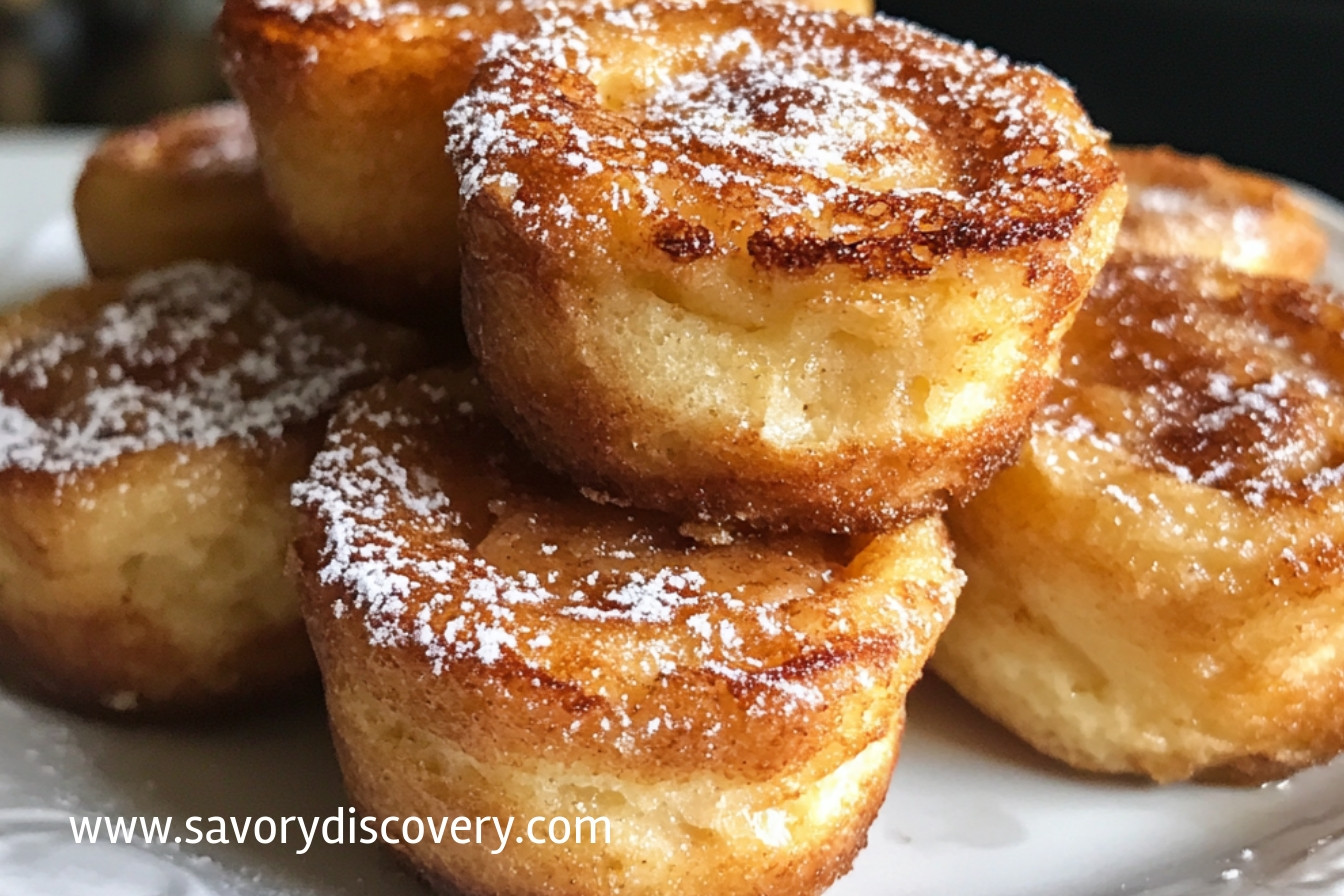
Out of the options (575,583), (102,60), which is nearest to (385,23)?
(575,583)

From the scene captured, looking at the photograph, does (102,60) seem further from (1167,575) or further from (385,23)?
(1167,575)

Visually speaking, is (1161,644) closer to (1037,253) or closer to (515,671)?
(1037,253)

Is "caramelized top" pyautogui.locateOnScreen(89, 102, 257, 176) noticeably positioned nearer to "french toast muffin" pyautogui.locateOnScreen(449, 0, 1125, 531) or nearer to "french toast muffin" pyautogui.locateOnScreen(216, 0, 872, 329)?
"french toast muffin" pyautogui.locateOnScreen(216, 0, 872, 329)

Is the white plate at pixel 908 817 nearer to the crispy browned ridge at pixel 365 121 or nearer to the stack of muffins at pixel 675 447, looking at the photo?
the stack of muffins at pixel 675 447

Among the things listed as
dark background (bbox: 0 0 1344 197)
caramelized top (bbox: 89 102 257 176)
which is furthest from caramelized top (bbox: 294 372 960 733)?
dark background (bbox: 0 0 1344 197)

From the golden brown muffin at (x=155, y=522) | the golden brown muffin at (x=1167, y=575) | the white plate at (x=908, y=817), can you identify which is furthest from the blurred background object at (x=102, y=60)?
the golden brown muffin at (x=1167, y=575)

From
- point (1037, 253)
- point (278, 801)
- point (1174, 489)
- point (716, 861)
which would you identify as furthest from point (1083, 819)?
point (278, 801)
